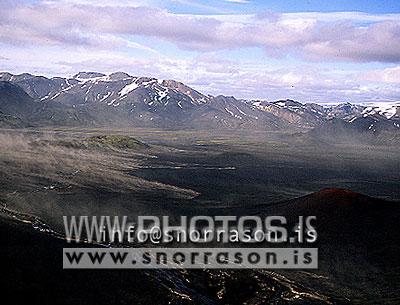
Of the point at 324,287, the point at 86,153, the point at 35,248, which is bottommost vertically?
the point at 324,287

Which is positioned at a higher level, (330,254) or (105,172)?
(105,172)

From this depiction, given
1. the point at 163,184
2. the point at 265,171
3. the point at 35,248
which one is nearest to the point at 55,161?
the point at 163,184

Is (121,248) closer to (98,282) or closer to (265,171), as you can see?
(98,282)

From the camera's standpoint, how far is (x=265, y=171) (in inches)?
6511

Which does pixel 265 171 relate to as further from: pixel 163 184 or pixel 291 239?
pixel 291 239

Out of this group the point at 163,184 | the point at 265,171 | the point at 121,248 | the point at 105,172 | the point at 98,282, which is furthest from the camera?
the point at 265,171

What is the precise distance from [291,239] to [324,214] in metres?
11.9

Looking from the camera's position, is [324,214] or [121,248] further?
[324,214]

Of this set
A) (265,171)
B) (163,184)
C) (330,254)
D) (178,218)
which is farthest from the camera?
(265,171)

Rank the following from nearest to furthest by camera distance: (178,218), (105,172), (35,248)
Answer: (35,248), (178,218), (105,172)

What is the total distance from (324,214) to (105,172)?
74.1 meters

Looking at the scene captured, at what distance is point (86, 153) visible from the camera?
182 meters

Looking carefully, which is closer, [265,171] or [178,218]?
[178,218]

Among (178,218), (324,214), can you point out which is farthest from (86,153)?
(324,214)
